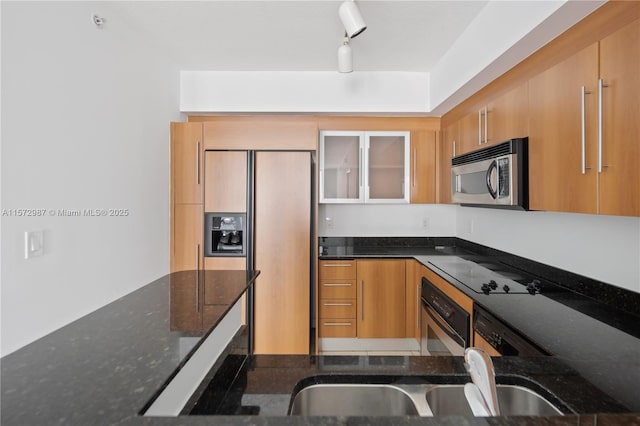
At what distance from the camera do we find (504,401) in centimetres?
89

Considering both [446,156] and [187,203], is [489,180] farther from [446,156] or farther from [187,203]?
[187,203]

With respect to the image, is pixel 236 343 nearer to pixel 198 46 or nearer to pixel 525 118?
pixel 525 118

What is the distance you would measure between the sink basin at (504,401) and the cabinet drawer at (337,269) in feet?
6.84

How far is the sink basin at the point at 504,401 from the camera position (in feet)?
2.78

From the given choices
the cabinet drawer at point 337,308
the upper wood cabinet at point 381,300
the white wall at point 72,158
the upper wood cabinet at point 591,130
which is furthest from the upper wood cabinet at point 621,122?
the white wall at point 72,158

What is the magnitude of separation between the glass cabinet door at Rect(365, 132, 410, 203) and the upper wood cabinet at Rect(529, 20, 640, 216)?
4.95 ft

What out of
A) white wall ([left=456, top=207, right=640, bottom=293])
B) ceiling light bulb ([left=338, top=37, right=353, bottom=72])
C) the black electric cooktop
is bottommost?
the black electric cooktop

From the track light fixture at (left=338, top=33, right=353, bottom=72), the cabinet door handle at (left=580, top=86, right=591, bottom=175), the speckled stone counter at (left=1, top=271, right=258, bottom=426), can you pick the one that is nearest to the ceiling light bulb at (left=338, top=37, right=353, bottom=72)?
the track light fixture at (left=338, top=33, right=353, bottom=72)

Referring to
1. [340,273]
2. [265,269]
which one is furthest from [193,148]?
[340,273]

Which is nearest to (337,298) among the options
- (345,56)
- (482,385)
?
(345,56)

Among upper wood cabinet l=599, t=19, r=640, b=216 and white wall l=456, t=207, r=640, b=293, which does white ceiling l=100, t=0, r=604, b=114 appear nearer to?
upper wood cabinet l=599, t=19, r=640, b=216

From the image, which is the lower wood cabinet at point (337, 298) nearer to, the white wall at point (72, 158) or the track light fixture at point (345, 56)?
the white wall at point (72, 158)

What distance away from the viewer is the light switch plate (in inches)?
58.7

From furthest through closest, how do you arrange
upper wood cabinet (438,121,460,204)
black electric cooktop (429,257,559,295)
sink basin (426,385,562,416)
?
upper wood cabinet (438,121,460,204)
black electric cooktop (429,257,559,295)
sink basin (426,385,562,416)
